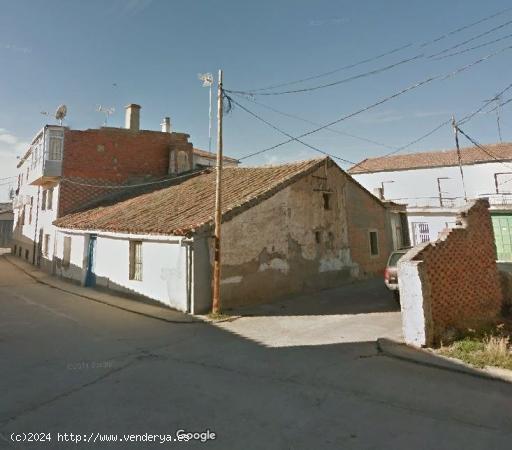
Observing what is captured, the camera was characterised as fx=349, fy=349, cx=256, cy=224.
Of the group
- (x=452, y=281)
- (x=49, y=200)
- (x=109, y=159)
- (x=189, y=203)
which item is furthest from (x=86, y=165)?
(x=452, y=281)

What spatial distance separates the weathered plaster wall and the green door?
973 cm

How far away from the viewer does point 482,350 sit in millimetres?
6977

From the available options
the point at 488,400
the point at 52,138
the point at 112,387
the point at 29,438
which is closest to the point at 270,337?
the point at 112,387

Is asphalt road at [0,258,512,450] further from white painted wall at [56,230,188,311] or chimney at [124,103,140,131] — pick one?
chimney at [124,103,140,131]

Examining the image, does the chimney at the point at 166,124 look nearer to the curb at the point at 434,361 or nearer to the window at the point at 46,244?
the window at the point at 46,244

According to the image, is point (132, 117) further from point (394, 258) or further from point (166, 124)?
point (394, 258)

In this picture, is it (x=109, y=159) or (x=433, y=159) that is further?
(x=433, y=159)

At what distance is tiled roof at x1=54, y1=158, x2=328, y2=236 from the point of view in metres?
12.1

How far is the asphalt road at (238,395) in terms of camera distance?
4.27m

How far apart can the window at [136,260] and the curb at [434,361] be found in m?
9.21

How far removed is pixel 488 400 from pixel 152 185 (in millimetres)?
19341

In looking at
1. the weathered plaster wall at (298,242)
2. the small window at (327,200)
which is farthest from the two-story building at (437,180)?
the small window at (327,200)

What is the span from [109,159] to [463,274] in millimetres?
20694

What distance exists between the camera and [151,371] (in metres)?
6.49
